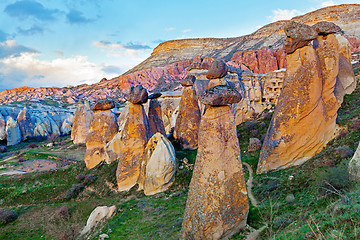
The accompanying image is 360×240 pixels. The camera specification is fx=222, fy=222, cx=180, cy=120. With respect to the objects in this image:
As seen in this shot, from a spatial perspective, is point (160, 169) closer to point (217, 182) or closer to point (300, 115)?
point (217, 182)

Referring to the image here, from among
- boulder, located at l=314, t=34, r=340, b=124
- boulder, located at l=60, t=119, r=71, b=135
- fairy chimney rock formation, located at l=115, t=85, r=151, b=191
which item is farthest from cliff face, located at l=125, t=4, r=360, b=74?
fairy chimney rock formation, located at l=115, t=85, r=151, b=191

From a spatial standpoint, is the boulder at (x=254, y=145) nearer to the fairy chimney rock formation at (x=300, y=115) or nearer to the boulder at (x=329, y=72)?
the fairy chimney rock formation at (x=300, y=115)

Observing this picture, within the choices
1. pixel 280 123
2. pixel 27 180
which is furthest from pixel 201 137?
pixel 27 180

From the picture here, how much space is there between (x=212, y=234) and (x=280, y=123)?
16.7 ft

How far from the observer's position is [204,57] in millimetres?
70625

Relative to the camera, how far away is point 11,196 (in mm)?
12172

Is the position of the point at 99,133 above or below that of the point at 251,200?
above

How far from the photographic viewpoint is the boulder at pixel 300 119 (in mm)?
7875

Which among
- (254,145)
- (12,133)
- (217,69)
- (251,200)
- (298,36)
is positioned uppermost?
(298,36)

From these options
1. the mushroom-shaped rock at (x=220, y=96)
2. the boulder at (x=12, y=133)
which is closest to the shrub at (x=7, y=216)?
the mushroom-shaped rock at (x=220, y=96)

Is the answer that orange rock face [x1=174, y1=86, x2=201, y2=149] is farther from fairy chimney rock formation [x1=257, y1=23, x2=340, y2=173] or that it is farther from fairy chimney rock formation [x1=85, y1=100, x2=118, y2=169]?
fairy chimney rock formation [x1=257, y1=23, x2=340, y2=173]

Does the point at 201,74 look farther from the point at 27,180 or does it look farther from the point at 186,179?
the point at 27,180

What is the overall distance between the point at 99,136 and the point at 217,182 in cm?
1204

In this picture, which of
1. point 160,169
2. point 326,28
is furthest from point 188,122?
point 326,28
